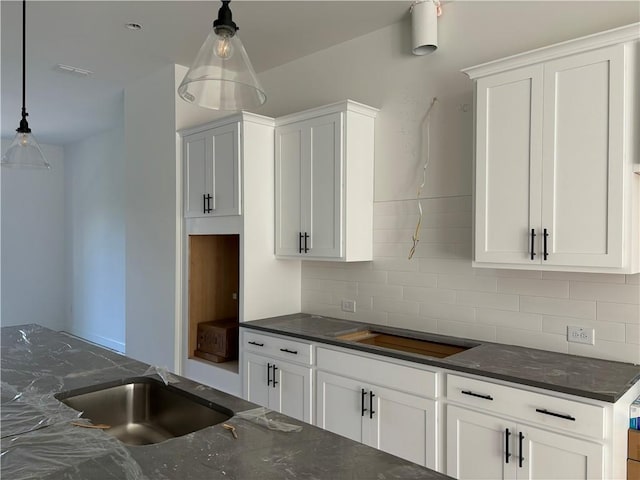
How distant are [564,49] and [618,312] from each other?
131cm

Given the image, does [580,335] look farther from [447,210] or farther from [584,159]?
[447,210]

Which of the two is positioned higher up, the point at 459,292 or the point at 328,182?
the point at 328,182

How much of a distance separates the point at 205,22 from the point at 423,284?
2356mm

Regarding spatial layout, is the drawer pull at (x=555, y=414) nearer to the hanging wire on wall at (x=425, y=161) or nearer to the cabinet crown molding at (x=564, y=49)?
the hanging wire on wall at (x=425, y=161)

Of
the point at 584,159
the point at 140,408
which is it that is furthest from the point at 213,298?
the point at 584,159

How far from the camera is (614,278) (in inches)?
95.3

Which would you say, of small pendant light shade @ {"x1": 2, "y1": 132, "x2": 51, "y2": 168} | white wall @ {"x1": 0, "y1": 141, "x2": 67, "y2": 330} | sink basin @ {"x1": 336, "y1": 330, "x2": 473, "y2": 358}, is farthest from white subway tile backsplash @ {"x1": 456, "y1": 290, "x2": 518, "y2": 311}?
white wall @ {"x1": 0, "y1": 141, "x2": 67, "y2": 330}

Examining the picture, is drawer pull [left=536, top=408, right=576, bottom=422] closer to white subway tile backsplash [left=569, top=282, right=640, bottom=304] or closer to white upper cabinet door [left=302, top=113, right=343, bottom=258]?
white subway tile backsplash [left=569, top=282, right=640, bottom=304]

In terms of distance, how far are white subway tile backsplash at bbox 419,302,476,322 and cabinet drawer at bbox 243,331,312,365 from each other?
82 cm

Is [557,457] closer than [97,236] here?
Yes

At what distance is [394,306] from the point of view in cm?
339

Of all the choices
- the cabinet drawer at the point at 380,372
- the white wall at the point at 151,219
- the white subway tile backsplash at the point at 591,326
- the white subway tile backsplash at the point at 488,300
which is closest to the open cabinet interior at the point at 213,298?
the white wall at the point at 151,219

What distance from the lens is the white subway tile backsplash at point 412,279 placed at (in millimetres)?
3184

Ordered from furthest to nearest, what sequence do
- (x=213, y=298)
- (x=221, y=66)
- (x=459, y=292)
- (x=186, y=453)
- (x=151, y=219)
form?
(x=151, y=219)
(x=213, y=298)
(x=459, y=292)
(x=221, y=66)
(x=186, y=453)
